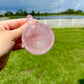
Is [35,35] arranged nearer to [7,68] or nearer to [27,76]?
[27,76]

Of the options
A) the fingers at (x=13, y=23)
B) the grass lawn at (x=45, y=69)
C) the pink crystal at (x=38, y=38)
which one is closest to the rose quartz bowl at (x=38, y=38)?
the pink crystal at (x=38, y=38)

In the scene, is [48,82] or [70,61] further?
[70,61]

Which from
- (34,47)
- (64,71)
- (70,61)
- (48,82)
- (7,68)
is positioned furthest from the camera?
(70,61)

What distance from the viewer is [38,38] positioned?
1103mm

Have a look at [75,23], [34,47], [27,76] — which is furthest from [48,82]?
[75,23]

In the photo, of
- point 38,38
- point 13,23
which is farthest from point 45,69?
point 38,38

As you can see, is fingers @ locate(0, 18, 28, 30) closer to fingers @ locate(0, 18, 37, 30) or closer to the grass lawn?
fingers @ locate(0, 18, 37, 30)

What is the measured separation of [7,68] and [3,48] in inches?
85.9

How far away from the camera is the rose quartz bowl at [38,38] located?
101 cm

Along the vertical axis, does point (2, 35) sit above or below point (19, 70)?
above

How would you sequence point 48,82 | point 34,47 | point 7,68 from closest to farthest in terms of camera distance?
1. point 34,47
2. point 48,82
3. point 7,68

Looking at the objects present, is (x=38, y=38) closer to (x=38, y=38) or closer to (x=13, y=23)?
(x=38, y=38)

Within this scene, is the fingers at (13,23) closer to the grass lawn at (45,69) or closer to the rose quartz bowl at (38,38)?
the rose quartz bowl at (38,38)

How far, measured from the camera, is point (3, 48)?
1.10 meters
